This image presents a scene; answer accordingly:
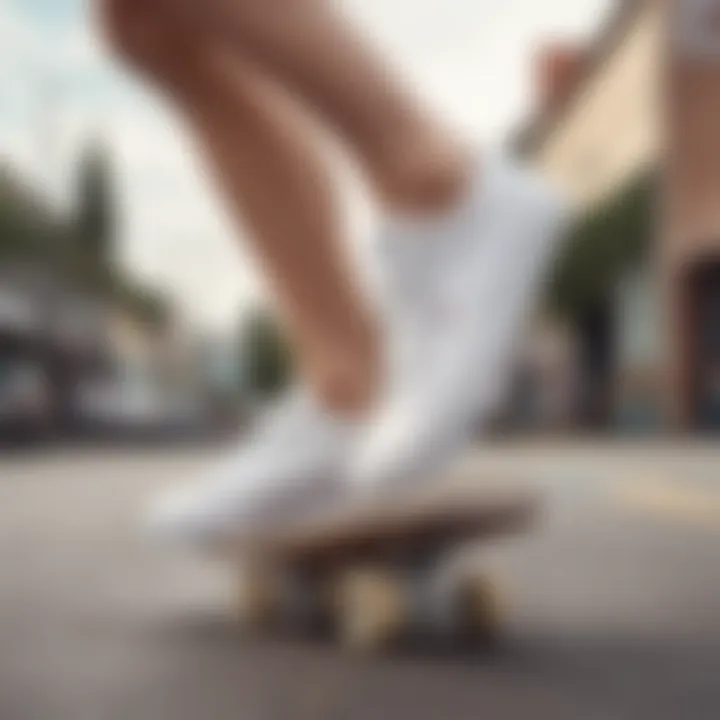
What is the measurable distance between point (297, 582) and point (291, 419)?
86 mm

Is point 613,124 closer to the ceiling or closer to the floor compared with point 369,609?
closer to the ceiling

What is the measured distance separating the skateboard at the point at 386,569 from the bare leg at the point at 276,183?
0.05 meters

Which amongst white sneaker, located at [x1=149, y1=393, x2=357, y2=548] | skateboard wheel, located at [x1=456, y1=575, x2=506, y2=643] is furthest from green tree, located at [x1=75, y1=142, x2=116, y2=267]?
skateboard wheel, located at [x1=456, y1=575, x2=506, y2=643]

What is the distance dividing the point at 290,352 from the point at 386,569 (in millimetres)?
109

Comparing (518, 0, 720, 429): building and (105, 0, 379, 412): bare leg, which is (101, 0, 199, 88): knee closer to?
(105, 0, 379, 412): bare leg

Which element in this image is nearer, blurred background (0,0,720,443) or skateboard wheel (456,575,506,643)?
blurred background (0,0,720,443)

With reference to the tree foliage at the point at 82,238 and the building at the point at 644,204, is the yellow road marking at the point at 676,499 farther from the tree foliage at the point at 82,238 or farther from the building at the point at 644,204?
the tree foliage at the point at 82,238

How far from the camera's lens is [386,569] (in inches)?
27.3

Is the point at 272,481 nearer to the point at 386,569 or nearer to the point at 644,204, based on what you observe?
the point at 386,569

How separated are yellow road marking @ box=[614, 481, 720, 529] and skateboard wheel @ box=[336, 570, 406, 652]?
10 centimetres

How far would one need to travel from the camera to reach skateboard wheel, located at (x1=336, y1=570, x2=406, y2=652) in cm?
Result: 66

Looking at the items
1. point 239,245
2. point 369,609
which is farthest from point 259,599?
point 239,245

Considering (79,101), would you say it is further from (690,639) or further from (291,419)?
(690,639)

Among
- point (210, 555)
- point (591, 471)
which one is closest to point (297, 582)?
point (210, 555)
